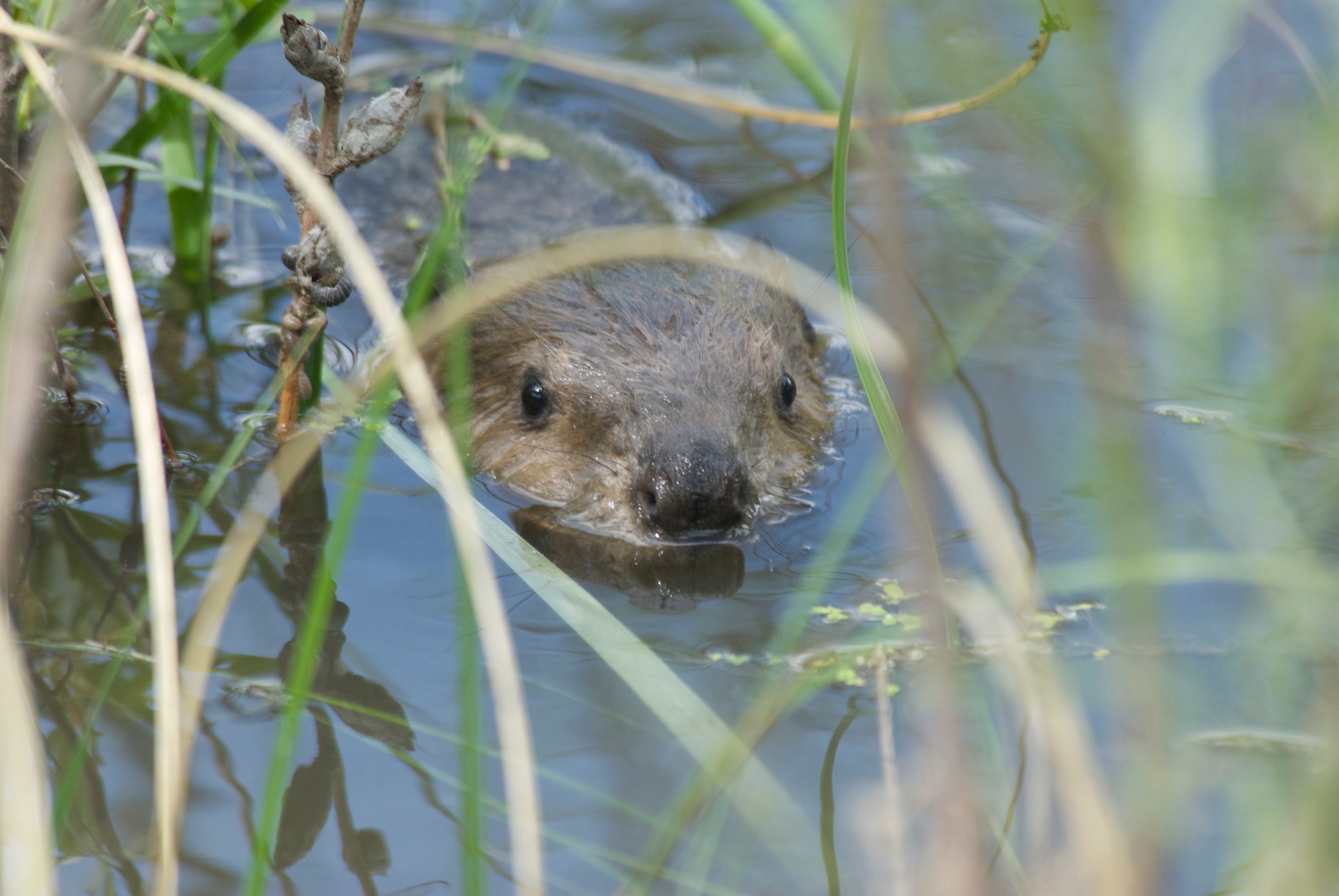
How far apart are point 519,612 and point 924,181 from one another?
2924mm

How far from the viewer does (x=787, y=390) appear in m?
3.54

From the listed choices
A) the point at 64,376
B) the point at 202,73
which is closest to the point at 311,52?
the point at 202,73

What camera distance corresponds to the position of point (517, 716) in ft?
5.35

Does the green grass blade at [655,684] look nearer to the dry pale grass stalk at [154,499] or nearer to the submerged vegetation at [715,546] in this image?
the submerged vegetation at [715,546]

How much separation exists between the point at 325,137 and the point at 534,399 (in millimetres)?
993

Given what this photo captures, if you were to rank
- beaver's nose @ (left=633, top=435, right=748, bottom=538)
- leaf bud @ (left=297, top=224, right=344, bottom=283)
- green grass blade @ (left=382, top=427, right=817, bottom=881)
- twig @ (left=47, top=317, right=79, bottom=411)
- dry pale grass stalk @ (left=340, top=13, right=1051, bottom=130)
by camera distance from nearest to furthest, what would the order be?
1. green grass blade @ (left=382, top=427, right=817, bottom=881)
2. leaf bud @ (left=297, top=224, right=344, bottom=283)
3. beaver's nose @ (left=633, top=435, right=748, bottom=538)
4. twig @ (left=47, top=317, right=79, bottom=411)
5. dry pale grass stalk @ (left=340, top=13, right=1051, bottom=130)

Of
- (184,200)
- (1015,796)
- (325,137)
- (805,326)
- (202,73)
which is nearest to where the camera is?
(1015,796)

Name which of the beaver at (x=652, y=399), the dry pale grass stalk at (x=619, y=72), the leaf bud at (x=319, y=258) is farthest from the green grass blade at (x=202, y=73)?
the dry pale grass stalk at (x=619, y=72)

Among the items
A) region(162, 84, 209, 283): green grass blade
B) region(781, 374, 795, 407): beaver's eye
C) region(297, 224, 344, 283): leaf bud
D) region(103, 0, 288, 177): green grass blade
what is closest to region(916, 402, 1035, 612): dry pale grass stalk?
region(297, 224, 344, 283): leaf bud

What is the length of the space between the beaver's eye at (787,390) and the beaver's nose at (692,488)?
0.52m

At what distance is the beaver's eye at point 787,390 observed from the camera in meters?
3.53

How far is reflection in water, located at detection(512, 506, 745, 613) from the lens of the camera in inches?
112

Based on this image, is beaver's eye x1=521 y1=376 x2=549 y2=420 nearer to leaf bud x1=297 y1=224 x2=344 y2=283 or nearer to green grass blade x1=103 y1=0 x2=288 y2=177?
leaf bud x1=297 y1=224 x2=344 y2=283

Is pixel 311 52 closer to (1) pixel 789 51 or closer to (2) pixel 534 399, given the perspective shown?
(2) pixel 534 399
